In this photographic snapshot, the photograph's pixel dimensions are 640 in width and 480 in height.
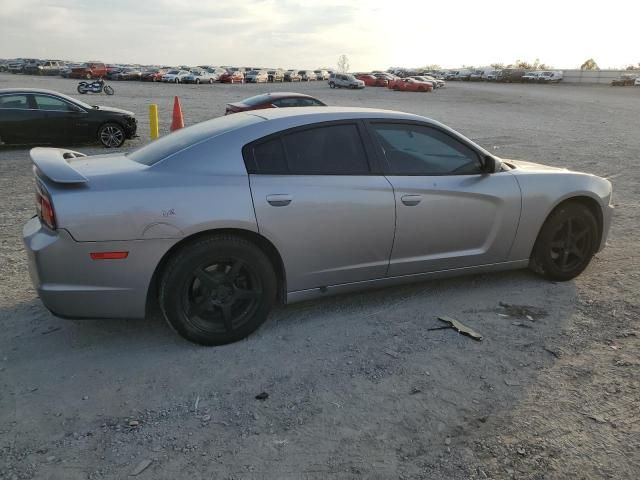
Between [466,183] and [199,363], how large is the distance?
2.46 meters

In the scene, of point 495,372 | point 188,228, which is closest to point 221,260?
point 188,228

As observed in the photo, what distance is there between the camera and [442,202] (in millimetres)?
4191

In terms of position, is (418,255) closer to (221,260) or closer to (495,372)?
(495,372)

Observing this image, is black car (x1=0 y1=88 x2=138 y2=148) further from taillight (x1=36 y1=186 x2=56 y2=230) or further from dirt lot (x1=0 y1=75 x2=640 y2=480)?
taillight (x1=36 y1=186 x2=56 y2=230)

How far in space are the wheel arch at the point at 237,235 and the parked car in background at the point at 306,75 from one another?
262 ft

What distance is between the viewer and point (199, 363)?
3486 mm

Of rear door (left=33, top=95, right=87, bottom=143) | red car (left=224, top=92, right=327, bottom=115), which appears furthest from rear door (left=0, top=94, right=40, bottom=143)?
red car (left=224, top=92, right=327, bottom=115)

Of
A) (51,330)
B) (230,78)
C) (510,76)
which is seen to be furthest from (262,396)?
(510,76)

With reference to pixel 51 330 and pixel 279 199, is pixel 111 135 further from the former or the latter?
pixel 279 199

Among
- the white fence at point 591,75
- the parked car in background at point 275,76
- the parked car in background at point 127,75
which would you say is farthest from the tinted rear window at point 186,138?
the white fence at point 591,75

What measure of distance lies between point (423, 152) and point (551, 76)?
72745 millimetres

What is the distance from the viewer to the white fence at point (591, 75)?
6578cm

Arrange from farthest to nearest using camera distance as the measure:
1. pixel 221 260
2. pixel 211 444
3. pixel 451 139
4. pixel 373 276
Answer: pixel 451 139 → pixel 373 276 → pixel 221 260 → pixel 211 444

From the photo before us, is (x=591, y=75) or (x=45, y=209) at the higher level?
(x=591, y=75)
